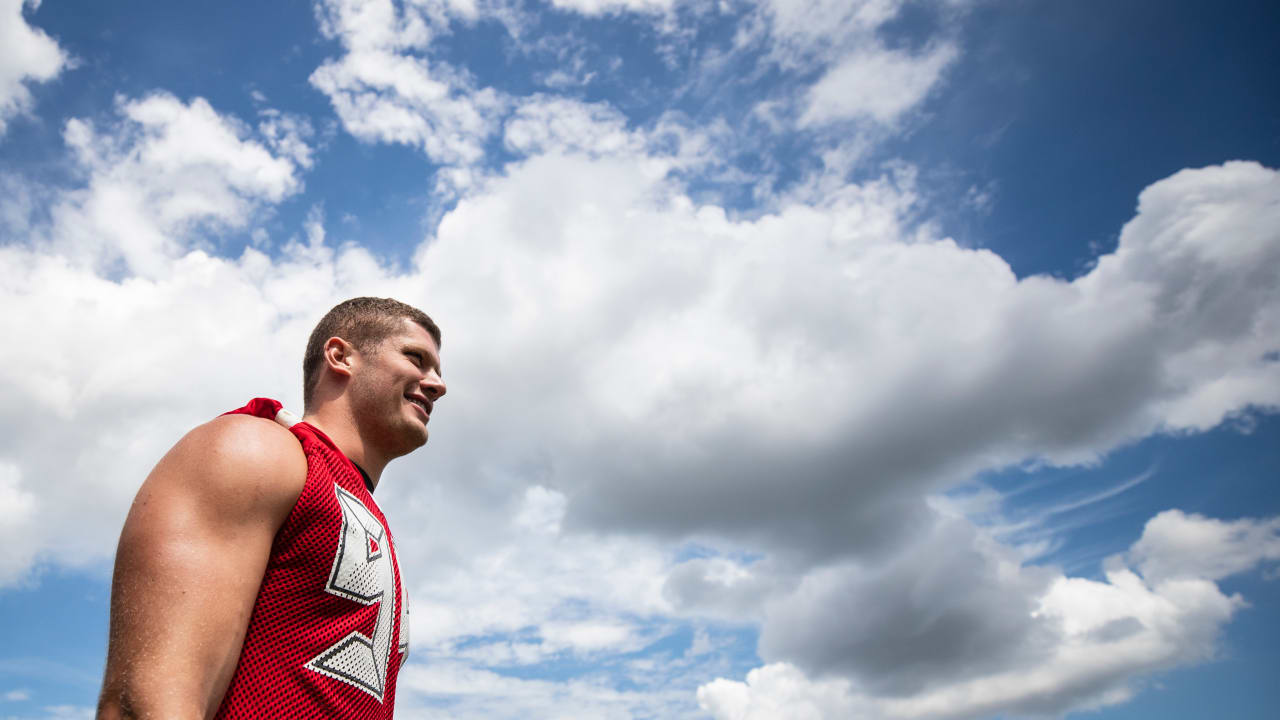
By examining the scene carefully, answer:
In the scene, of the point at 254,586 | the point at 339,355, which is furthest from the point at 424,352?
the point at 254,586

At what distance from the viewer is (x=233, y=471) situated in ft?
11.5

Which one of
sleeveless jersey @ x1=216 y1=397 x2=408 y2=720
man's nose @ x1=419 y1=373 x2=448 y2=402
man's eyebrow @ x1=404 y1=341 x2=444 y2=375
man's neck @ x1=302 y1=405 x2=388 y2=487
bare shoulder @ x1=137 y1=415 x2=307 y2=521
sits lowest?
sleeveless jersey @ x1=216 y1=397 x2=408 y2=720

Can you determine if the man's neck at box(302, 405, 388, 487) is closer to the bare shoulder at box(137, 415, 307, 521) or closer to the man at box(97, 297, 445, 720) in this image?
the man at box(97, 297, 445, 720)

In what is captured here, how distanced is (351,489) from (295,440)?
25.7 inches

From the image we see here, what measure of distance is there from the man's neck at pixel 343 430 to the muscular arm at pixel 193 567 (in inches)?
59.4

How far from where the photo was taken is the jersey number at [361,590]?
398 centimetres

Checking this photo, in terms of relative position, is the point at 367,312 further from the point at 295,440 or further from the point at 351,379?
the point at 295,440

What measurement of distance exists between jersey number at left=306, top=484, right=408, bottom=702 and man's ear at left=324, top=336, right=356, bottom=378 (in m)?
1.34

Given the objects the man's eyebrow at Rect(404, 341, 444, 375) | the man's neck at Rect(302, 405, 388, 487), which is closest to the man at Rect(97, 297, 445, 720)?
the man's neck at Rect(302, 405, 388, 487)

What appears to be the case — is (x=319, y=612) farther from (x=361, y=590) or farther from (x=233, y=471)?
(x=233, y=471)

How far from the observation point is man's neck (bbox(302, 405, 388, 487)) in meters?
5.27

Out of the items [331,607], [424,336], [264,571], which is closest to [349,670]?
[331,607]

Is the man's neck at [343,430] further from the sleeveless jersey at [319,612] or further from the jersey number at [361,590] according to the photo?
the jersey number at [361,590]

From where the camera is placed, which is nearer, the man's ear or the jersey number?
the jersey number
